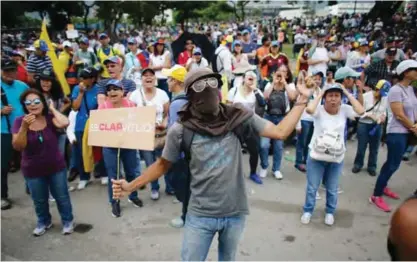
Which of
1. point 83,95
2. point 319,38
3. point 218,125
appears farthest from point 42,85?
point 319,38

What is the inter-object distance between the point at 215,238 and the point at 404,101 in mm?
2683

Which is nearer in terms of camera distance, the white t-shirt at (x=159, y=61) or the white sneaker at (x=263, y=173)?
the white sneaker at (x=263, y=173)

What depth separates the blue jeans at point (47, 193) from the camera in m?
4.18

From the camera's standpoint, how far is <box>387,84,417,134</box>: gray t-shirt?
451 centimetres

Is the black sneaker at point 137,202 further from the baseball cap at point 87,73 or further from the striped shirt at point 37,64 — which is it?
the striped shirt at point 37,64

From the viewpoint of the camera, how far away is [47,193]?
4.32 metres

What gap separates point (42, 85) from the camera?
5.26 metres

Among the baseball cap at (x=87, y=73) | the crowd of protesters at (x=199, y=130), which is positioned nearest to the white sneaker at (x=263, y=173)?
the crowd of protesters at (x=199, y=130)

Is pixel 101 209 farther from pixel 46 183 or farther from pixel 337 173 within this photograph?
pixel 337 173

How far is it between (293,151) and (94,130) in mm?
4564

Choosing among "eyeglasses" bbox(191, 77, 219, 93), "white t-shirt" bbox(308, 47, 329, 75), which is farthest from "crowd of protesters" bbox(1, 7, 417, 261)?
"white t-shirt" bbox(308, 47, 329, 75)

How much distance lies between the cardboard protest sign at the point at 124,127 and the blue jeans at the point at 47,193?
879mm

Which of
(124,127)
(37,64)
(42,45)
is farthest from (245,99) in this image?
(37,64)

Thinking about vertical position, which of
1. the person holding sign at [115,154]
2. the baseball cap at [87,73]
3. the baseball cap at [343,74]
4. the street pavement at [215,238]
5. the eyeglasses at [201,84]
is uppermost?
the eyeglasses at [201,84]
